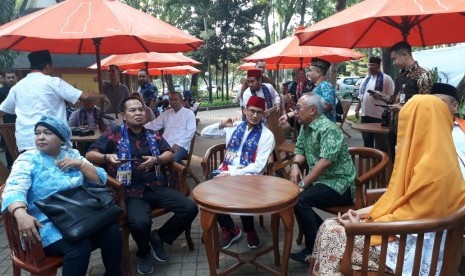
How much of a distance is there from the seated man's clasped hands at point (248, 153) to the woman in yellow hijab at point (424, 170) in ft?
4.62

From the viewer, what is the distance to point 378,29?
4680 mm

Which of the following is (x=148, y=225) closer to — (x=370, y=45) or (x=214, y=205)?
(x=214, y=205)

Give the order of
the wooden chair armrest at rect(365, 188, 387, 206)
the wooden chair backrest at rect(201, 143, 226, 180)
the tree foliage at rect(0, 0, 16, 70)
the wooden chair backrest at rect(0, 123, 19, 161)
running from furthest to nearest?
the tree foliage at rect(0, 0, 16, 70), the wooden chair backrest at rect(0, 123, 19, 161), the wooden chair backrest at rect(201, 143, 226, 180), the wooden chair armrest at rect(365, 188, 387, 206)

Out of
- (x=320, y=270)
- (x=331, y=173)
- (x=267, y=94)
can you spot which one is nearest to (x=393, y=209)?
(x=320, y=270)

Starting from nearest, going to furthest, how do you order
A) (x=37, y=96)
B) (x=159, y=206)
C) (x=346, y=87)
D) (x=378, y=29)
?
1. (x=159, y=206)
2. (x=37, y=96)
3. (x=378, y=29)
4. (x=346, y=87)

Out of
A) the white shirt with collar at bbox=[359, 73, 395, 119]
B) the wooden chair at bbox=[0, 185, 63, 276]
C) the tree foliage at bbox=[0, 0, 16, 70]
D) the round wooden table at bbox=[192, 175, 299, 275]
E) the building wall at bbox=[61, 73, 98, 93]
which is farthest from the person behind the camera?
the building wall at bbox=[61, 73, 98, 93]

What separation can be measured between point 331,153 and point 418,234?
1.18m

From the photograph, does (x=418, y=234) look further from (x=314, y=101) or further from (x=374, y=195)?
(x=314, y=101)

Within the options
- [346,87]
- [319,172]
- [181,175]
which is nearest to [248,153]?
[181,175]

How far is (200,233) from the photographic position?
12.6 ft

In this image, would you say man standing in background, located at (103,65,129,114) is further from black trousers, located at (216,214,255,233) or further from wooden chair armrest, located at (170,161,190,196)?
A: black trousers, located at (216,214,255,233)

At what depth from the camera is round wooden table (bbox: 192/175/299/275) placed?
96.3 inches

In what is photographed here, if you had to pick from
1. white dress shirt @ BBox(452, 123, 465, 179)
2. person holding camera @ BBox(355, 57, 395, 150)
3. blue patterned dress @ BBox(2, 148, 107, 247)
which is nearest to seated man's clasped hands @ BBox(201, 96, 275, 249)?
blue patterned dress @ BBox(2, 148, 107, 247)

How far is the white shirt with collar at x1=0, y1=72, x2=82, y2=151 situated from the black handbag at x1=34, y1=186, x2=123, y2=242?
5.06 ft
